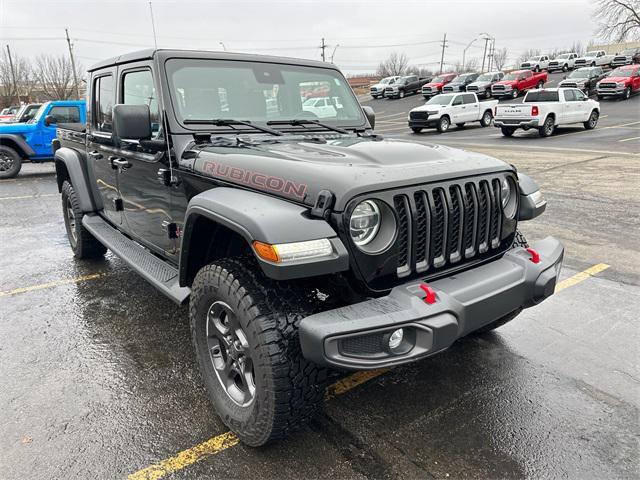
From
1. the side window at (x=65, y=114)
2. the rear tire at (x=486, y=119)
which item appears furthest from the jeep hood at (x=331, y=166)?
the rear tire at (x=486, y=119)

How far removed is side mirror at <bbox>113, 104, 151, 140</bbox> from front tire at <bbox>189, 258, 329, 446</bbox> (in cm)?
108

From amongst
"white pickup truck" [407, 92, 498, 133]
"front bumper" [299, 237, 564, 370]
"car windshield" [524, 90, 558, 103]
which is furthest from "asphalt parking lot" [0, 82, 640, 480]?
"white pickup truck" [407, 92, 498, 133]

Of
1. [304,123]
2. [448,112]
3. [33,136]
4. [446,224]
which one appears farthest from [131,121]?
[448,112]

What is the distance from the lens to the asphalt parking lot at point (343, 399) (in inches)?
90.0

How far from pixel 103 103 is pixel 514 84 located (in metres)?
30.3

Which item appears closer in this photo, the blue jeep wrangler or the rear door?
the rear door

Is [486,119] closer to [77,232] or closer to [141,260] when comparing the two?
[77,232]

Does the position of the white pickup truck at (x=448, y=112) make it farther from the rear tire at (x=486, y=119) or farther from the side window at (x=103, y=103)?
the side window at (x=103, y=103)

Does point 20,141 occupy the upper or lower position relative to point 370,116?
lower

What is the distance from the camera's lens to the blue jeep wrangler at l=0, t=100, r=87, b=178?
11.7 metres

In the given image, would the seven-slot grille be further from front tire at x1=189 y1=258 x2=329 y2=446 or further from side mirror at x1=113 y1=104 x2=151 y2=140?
side mirror at x1=113 y1=104 x2=151 y2=140

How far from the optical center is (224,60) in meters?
3.44

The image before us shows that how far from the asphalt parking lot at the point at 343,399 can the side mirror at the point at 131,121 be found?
150 cm

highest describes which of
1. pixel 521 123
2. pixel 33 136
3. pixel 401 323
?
pixel 401 323
